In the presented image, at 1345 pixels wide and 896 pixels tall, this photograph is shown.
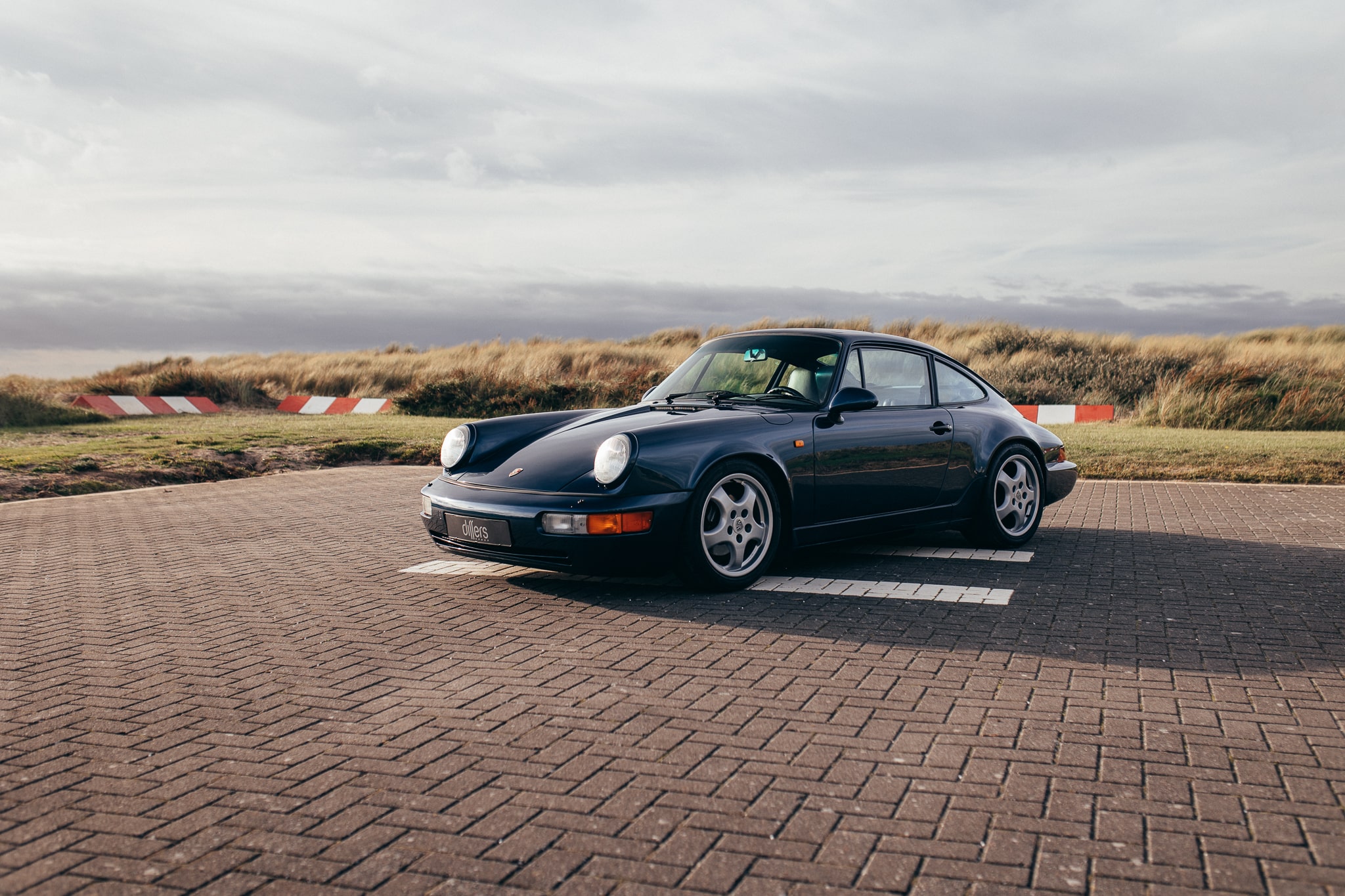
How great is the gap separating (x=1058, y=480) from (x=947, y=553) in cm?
133

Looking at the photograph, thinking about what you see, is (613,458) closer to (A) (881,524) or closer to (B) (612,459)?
(B) (612,459)

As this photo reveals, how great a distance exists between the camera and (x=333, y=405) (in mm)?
25094

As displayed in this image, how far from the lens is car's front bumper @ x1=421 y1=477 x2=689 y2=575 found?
572 cm

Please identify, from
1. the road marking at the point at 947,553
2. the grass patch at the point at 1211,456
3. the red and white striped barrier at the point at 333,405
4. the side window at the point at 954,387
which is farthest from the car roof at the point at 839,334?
the red and white striped barrier at the point at 333,405

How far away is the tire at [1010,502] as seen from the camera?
7.64 m

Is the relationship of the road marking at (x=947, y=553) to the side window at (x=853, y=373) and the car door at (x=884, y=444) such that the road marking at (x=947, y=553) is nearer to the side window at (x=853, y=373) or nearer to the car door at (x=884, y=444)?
the car door at (x=884, y=444)

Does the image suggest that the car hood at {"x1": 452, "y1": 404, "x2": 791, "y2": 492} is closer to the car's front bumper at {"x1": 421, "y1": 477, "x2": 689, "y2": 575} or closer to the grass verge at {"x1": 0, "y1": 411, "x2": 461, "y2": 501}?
the car's front bumper at {"x1": 421, "y1": 477, "x2": 689, "y2": 575}

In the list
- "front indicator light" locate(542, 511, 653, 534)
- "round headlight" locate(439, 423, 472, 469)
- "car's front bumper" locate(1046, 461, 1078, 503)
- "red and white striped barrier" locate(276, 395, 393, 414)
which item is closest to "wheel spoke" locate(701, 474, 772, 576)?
"front indicator light" locate(542, 511, 653, 534)

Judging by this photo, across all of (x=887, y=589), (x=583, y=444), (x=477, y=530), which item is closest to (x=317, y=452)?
(x=477, y=530)

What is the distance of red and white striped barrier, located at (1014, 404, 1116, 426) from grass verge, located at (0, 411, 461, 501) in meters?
10.9

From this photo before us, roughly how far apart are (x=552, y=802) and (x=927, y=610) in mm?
3032

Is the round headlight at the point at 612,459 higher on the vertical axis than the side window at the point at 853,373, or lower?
lower

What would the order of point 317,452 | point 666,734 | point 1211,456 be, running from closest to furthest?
point 666,734
point 1211,456
point 317,452

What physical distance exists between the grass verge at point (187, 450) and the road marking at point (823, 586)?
6.96 metres
